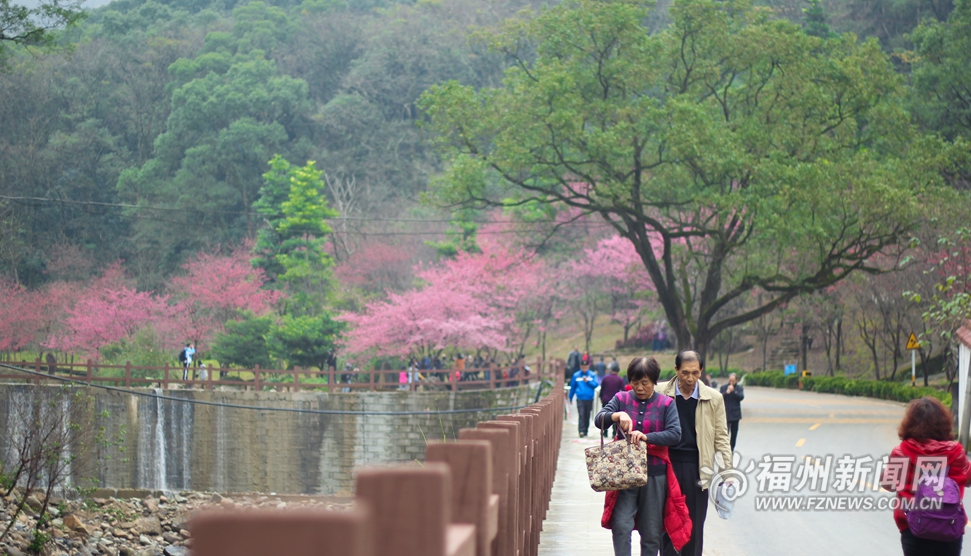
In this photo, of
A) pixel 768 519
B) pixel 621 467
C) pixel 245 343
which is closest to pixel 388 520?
pixel 621 467

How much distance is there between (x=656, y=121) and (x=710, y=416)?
2041cm

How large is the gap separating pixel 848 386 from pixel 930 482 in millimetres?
33698

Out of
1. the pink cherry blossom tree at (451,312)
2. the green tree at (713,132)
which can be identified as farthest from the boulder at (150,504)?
the pink cherry blossom tree at (451,312)

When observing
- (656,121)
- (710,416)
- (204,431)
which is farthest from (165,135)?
(710,416)

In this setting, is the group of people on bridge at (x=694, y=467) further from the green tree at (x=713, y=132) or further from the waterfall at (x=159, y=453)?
the waterfall at (x=159, y=453)

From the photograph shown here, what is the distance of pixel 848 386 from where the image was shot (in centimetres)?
3672

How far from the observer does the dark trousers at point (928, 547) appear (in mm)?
5203

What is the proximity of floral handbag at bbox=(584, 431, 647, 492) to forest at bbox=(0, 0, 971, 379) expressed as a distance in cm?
1613

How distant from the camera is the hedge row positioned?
30712 millimetres

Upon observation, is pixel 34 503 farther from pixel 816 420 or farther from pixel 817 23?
pixel 817 23

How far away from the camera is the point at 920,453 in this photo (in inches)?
209

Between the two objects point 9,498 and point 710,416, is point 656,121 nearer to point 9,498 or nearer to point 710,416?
point 9,498

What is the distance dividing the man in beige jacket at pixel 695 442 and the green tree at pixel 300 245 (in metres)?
39.0

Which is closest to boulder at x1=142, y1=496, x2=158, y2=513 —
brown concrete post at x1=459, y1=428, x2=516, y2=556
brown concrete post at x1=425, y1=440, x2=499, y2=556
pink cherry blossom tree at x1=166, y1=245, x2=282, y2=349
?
brown concrete post at x1=459, y1=428, x2=516, y2=556
